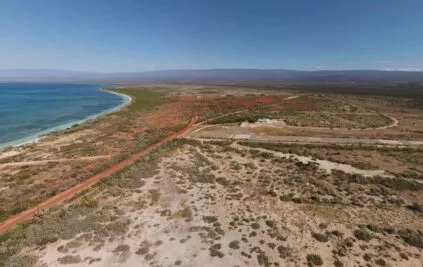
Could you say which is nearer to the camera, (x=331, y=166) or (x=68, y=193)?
(x=68, y=193)

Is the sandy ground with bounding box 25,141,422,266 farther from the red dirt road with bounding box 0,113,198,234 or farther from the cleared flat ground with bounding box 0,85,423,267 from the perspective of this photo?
the red dirt road with bounding box 0,113,198,234

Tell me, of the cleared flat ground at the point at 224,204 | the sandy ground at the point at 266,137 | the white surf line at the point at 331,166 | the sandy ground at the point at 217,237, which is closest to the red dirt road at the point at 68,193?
the cleared flat ground at the point at 224,204

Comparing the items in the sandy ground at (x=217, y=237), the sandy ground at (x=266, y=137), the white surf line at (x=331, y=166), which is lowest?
the sandy ground at (x=217, y=237)

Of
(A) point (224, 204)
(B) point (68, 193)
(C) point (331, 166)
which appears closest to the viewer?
(A) point (224, 204)

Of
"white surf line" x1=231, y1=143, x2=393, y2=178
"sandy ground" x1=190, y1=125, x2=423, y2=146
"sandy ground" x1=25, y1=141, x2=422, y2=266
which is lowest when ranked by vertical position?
"sandy ground" x1=25, y1=141, x2=422, y2=266

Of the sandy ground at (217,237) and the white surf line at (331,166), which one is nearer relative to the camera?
the sandy ground at (217,237)

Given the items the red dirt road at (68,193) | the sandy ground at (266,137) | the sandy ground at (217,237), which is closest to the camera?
the sandy ground at (217,237)

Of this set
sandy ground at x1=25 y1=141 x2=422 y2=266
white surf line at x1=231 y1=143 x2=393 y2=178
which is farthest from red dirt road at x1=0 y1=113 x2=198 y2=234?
white surf line at x1=231 y1=143 x2=393 y2=178

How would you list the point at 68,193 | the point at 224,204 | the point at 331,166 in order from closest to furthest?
the point at 224,204, the point at 68,193, the point at 331,166

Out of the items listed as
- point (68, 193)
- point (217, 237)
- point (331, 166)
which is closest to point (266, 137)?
point (331, 166)

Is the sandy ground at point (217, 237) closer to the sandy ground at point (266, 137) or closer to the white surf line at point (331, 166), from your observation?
the white surf line at point (331, 166)

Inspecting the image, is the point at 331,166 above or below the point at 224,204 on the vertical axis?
above

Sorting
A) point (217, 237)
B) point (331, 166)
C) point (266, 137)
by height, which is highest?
point (266, 137)

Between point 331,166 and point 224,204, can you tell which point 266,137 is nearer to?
point 331,166
